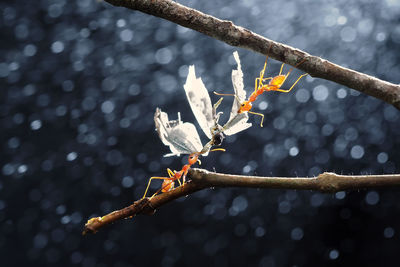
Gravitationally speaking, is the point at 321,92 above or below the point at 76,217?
above

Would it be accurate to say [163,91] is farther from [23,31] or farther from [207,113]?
[207,113]

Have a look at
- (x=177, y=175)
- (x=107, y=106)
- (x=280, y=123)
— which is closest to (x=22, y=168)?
(x=107, y=106)

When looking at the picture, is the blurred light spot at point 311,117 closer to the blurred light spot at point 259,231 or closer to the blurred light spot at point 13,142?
the blurred light spot at point 259,231

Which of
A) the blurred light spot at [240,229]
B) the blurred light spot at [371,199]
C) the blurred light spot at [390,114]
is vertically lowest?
the blurred light spot at [240,229]

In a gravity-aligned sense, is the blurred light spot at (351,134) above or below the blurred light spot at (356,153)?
above

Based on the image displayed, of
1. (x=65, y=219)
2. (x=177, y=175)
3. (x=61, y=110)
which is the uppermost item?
(x=177, y=175)

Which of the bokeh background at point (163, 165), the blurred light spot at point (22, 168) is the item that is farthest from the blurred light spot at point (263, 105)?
the blurred light spot at point (22, 168)

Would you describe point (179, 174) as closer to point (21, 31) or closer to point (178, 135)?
point (178, 135)

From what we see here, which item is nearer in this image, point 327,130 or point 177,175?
point 177,175
